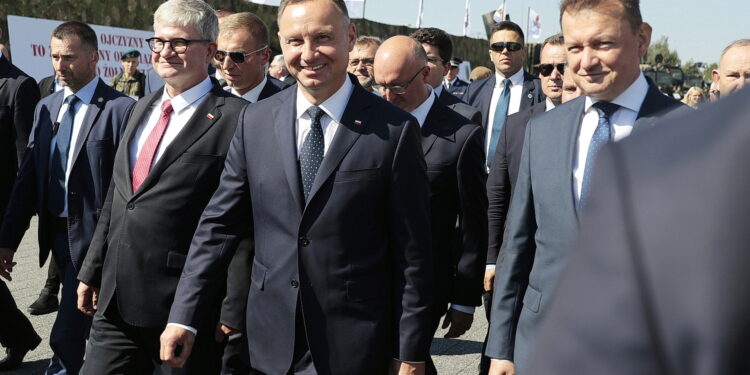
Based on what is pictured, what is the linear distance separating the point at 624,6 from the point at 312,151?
1.23 m

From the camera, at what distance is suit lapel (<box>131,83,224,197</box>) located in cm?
375

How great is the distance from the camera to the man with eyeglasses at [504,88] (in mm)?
7418

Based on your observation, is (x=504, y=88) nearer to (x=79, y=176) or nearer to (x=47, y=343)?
(x=79, y=176)

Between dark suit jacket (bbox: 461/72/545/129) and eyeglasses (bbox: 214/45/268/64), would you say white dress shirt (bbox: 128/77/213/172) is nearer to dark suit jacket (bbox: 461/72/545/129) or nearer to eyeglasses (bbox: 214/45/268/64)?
eyeglasses (bbox: 214/45/268/64)

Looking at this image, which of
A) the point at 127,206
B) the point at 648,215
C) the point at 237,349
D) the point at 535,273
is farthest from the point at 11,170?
the point at 648,215

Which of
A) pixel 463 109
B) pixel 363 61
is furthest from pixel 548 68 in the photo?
pixel 363 61

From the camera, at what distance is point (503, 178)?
4.73 metres

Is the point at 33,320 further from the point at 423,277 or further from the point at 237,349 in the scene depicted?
the point at 423,277

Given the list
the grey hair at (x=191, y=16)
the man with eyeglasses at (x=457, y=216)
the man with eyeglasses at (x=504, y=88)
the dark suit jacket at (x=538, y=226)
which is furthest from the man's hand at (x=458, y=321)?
the man with eyeglasses at (x=504, y=88)

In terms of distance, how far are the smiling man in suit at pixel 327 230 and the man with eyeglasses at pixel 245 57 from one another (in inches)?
89.1

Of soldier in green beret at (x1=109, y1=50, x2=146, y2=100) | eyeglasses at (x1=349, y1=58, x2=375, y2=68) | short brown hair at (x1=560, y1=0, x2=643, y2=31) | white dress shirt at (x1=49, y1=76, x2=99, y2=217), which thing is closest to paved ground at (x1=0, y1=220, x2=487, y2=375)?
white dress shirt at (x1=49, y1=76, x2=99, y2=217)

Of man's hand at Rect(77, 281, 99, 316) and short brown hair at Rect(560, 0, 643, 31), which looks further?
man's hand at Rect(77, 281, 99, 316)

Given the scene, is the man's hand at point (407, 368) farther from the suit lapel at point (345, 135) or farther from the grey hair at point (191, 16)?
the grey hair at point (191, 16)

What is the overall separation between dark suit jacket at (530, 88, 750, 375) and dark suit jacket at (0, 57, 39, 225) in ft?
21.3
